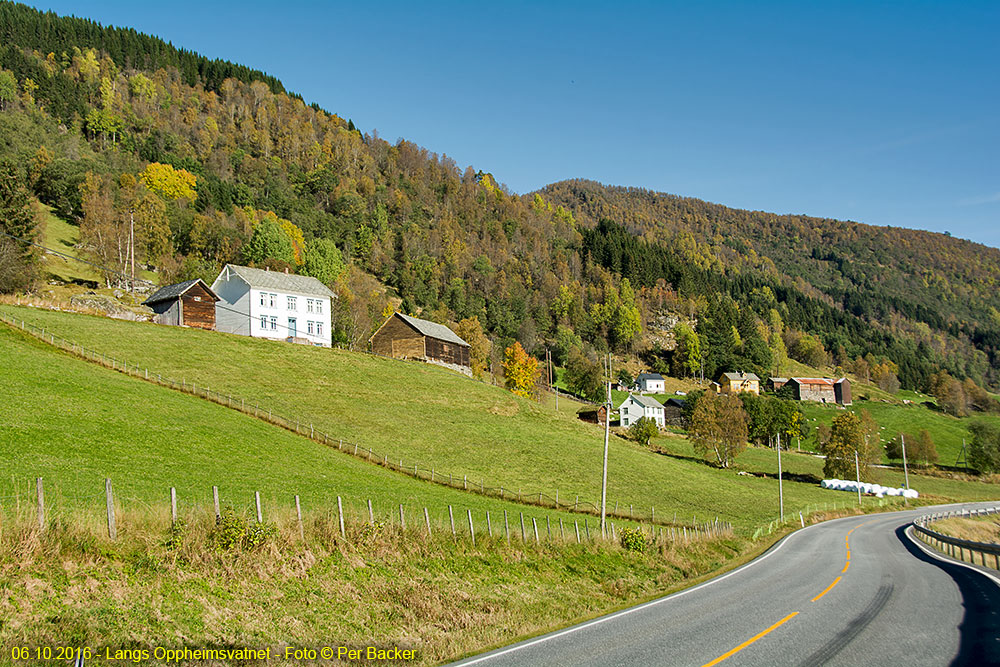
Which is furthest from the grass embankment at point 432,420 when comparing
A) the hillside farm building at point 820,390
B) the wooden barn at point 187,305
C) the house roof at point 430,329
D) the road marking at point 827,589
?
the hillside farm building at point 820,390

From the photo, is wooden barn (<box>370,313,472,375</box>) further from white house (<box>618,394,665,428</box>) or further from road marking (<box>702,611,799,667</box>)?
road marking (<box>702,611,799,667</box>)

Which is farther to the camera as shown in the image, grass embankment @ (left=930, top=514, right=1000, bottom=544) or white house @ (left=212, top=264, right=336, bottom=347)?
white house @ (left=212, top=264, right=336, bottom=347)

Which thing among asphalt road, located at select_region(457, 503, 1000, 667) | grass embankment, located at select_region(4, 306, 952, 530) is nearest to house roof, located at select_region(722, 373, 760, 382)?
grass embankment, located at select_region(4, 306, 952, 530)

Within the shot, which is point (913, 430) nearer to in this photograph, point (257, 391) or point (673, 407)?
point (673, 407)

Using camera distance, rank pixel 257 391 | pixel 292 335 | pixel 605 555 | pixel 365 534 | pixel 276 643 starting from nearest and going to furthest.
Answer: pixel 276 643 < pixel 365 534 < pixel 605 555 < pixel 257 391 < pixel 292 335

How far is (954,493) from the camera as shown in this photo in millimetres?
95062

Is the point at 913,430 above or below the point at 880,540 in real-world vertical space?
below

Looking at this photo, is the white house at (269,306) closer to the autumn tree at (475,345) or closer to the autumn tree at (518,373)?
the autumn tree at (475,345)

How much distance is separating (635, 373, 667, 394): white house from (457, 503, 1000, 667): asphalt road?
152m

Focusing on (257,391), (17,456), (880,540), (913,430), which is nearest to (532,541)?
(17,456)

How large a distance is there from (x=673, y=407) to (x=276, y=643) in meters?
147

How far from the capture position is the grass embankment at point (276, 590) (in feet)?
38.2

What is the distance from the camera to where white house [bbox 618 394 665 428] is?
448 ft

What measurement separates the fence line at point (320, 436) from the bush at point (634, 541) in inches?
600
